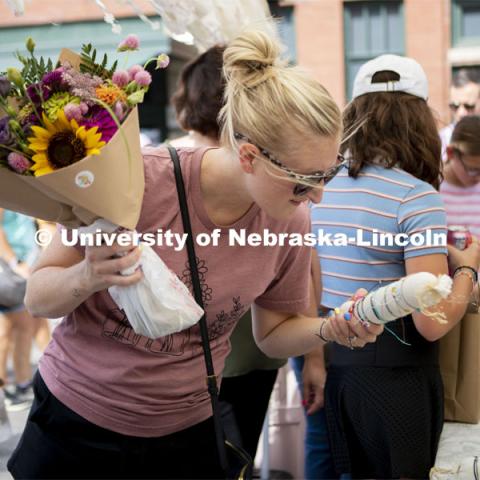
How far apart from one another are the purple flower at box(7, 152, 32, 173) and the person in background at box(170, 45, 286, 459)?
1240mm

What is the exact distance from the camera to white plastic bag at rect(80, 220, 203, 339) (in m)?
1.41

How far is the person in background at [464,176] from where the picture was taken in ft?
9.77

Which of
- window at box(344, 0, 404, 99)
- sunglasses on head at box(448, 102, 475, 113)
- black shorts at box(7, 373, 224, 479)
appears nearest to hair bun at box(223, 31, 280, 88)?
black shorts at box(7, 373, 224, 479)

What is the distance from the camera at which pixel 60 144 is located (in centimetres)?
133

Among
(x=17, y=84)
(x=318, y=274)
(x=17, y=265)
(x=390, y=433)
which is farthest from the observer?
(x=17, y=265)

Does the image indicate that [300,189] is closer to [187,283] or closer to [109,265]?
[187,283]

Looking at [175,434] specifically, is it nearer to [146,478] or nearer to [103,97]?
[146,478]

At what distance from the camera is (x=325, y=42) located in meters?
12.6

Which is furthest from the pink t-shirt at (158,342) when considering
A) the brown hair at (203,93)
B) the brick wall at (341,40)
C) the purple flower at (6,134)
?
the brick wall at (341,40)

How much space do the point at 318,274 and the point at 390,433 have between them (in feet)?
1.74

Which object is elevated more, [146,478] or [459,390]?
[146,478]

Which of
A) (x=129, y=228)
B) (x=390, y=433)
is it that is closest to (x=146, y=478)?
(x=129, y=228)

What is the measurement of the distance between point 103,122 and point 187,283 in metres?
0.42

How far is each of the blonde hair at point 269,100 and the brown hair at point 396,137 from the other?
0.58 meters
